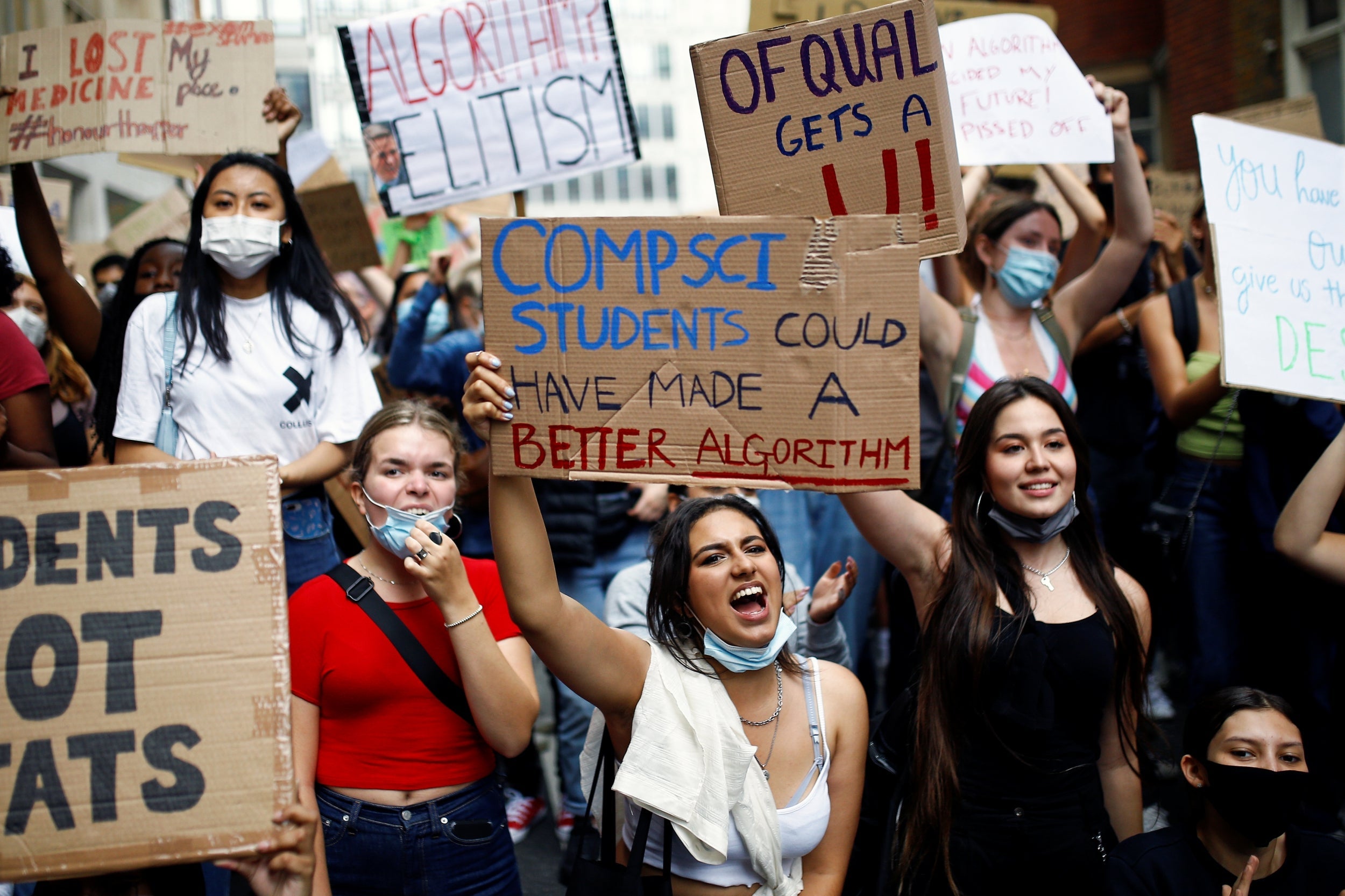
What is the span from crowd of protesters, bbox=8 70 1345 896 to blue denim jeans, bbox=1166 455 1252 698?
1 cm

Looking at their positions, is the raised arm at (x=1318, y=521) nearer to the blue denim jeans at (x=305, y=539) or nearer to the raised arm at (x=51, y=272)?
the blue denim jeans at (x=305, y=539)

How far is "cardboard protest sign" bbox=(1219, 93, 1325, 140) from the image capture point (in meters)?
5.16

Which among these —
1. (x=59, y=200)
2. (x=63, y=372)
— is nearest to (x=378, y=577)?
(x=63, y=372)

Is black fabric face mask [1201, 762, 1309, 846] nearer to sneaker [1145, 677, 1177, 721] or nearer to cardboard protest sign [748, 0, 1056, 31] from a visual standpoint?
sneaker [1145, 677, 1177, 721]

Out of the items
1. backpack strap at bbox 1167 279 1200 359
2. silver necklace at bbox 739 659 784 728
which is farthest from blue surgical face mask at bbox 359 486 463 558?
backpack strap at bbox 1167 279 1200 359

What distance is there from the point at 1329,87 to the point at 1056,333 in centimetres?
634

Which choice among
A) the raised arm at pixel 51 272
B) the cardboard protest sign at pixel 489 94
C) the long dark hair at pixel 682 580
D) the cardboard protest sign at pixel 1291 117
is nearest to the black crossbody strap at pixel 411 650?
the long dark hair at pixel 682 580

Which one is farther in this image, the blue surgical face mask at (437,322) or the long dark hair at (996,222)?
the blue surgical face mask at (437,322)

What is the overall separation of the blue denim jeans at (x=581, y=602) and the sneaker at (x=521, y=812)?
125mm

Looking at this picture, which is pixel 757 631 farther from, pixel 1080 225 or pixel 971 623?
pixel 1080 225

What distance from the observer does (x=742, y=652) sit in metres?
2.69

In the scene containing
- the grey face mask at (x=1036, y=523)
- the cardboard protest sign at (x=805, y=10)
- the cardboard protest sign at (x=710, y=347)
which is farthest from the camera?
the cardboard protest sign at (x=805, y=10)

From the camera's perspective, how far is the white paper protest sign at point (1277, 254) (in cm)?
344

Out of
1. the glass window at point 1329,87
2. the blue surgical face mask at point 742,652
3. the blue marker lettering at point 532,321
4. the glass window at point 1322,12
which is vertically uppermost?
the glass window at point 1322,12
